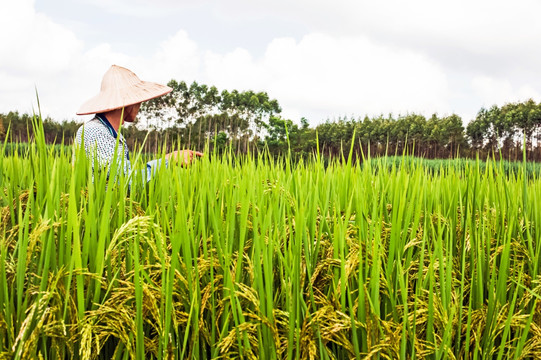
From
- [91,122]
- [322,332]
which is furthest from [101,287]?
[91,122]

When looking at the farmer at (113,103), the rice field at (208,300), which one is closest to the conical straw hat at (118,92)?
the farmer at (113,103)

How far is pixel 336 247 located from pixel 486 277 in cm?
80

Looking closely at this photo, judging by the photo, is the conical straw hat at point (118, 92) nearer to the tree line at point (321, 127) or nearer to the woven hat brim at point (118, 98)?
the woven hat brim at point (118, 98)

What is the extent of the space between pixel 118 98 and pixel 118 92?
0.05 m

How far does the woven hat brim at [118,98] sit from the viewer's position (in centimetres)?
315

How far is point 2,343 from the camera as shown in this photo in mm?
1225

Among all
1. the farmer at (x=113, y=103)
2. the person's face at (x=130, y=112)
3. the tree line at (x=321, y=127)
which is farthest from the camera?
the tree line at (x=321, y=127)

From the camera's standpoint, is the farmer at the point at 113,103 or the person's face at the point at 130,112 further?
the person's face at the point at 130,112

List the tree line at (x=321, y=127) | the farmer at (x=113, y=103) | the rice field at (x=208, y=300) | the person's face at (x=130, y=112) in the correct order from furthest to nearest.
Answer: the tree line at (x=321, y=127), the person's face at (x=130, y=112), the farmer at (x=113, y=103), the rice field at (x=208, y=300)

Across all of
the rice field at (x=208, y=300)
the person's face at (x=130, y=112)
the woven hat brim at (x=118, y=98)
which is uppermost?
the woven hat brim at (x=118, y=98)

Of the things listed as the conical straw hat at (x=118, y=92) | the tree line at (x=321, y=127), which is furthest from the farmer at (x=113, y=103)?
the tree line at (x=321, y=127)

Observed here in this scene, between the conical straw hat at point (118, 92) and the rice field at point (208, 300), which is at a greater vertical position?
the conical straw hat at point (118, 92)

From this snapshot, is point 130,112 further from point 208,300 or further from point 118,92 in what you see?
point 208,300

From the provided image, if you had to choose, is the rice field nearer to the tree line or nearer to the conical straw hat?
the conical straw hat
